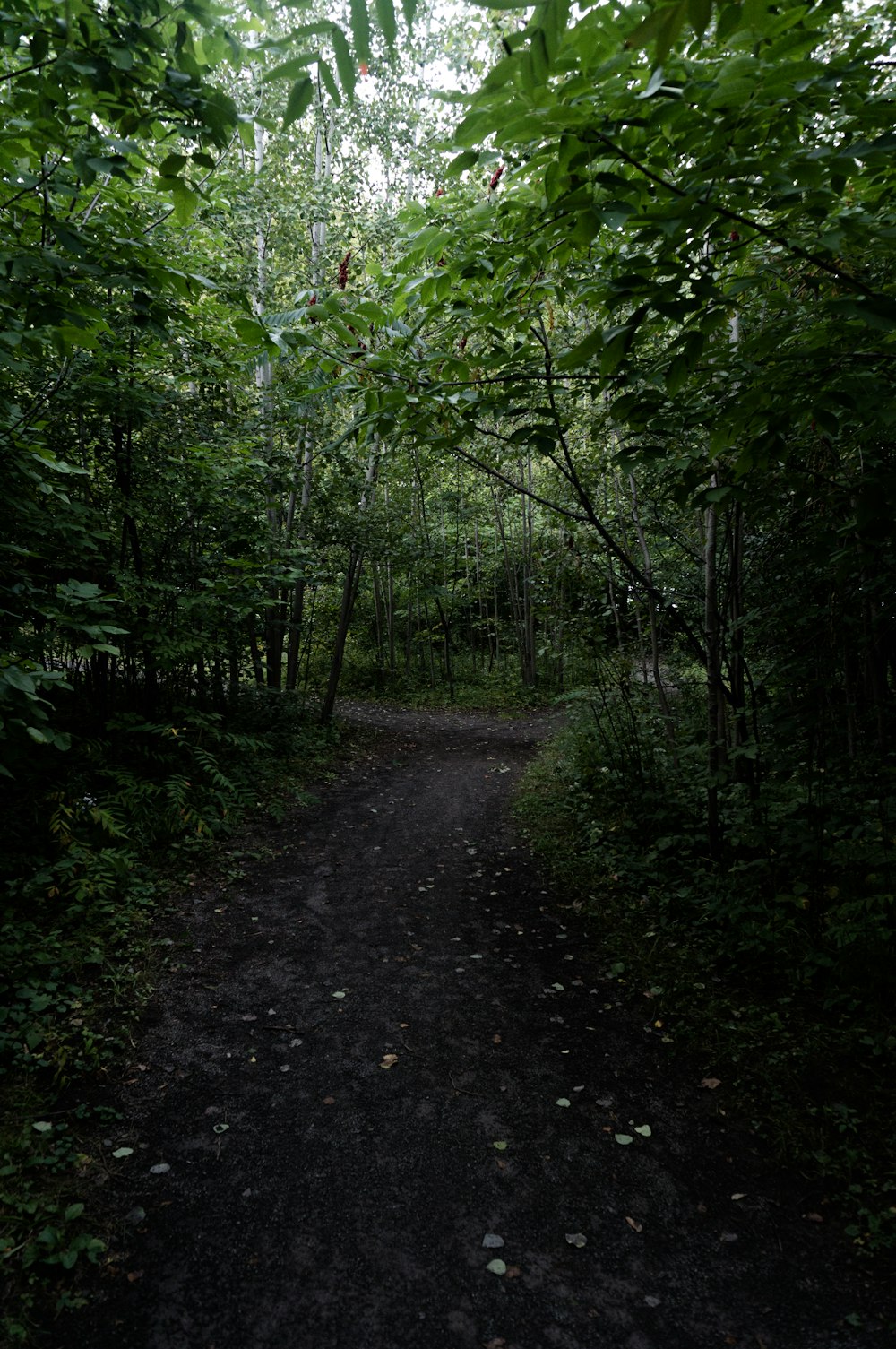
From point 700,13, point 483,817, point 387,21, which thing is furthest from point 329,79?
point 483,817

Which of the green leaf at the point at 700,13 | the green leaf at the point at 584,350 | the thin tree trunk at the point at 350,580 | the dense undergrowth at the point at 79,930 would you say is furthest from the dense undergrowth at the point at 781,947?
the thin tree trunk at the point at 350,580

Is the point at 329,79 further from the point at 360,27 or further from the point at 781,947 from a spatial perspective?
the point at 781,947

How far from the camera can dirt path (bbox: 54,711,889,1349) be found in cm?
230

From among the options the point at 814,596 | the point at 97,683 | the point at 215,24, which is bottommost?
the point at 97,683

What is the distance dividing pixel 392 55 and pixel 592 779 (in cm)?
726

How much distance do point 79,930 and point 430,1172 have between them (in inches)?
114

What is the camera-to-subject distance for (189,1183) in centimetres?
279

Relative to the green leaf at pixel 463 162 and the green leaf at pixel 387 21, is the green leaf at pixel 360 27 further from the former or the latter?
the green leaf at pixel 463 162

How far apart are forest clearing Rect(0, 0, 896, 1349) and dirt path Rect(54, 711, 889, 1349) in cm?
2

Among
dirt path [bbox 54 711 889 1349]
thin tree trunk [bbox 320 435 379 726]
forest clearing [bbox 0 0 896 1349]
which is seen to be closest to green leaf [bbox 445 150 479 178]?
forest clearing [bbox 0 0 896 1349]

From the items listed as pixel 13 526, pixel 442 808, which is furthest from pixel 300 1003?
pixel 442 808

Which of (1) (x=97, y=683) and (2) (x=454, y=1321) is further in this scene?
(1) (x=97, y=683)

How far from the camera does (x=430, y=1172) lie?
9.48 ft

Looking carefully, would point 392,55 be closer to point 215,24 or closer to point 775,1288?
point 215,24
